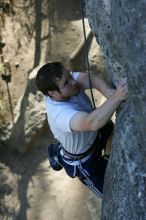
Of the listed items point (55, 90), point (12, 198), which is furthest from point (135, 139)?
point (12, 198)

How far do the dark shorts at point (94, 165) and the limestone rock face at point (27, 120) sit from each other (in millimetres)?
3148

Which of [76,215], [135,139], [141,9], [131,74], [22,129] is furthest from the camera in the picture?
[22,129]

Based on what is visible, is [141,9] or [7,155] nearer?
[141,9]

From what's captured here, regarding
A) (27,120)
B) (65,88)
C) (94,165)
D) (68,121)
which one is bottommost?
(27,120)

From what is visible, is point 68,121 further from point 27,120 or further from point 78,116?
point 27,120

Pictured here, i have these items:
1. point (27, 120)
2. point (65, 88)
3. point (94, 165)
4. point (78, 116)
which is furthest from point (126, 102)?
point (27, 120)

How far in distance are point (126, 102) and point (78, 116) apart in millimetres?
347

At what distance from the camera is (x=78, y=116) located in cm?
333

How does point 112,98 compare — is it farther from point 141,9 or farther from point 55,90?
point 141,9

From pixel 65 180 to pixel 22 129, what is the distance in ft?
3.23

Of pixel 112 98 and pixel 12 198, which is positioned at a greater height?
pixel 112 98

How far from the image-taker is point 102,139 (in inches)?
151

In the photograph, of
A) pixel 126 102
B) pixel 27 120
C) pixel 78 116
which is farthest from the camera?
pixel 27 120

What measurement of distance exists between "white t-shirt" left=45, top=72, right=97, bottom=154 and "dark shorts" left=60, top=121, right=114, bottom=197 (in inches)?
3.8
